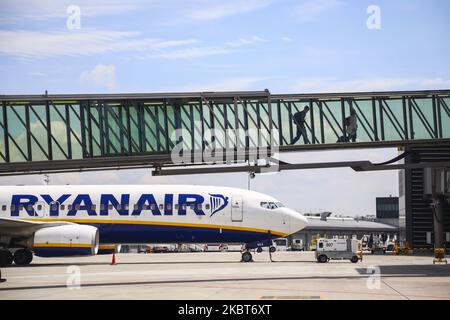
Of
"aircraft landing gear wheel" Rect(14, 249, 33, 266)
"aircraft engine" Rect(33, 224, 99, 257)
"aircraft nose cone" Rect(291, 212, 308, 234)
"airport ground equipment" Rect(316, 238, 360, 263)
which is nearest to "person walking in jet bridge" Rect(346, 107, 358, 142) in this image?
"aircraft nose cone" Rect(291, 212, 308, 234)

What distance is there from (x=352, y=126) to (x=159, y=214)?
1766 cm

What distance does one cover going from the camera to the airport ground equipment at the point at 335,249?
160ft

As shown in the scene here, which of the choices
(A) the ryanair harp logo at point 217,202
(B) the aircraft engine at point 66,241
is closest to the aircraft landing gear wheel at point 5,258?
(B) the aircraft engine at point 66,241

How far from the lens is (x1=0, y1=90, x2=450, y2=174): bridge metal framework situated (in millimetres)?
29203

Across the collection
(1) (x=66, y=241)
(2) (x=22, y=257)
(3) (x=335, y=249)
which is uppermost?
(1) (x=66, y=241)

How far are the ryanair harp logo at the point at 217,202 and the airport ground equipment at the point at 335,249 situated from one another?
7.32 m

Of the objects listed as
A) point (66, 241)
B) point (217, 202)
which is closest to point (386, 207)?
point (217, 202)

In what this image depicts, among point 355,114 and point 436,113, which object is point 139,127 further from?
point 436,113

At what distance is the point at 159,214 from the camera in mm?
46812

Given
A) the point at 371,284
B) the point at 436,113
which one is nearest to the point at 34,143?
the point at 371,284

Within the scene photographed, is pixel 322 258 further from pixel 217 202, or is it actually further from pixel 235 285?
pixel 235 285

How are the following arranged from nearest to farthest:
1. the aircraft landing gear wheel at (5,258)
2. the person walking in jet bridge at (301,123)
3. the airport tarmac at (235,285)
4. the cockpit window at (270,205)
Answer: the airport tarmac at (235,285)
the person walking in jet bridge at (301,123)
the aircraft landing gear wheel at (5,258)
the cockpit window at (270,205)

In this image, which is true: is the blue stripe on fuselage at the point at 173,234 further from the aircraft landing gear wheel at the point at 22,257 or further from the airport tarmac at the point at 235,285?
the airport tarmac at the point at 235,285

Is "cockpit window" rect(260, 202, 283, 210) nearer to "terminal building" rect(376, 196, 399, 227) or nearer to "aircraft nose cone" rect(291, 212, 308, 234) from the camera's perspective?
"aircraft nose cone" rect(291, 212, 308, 234)
